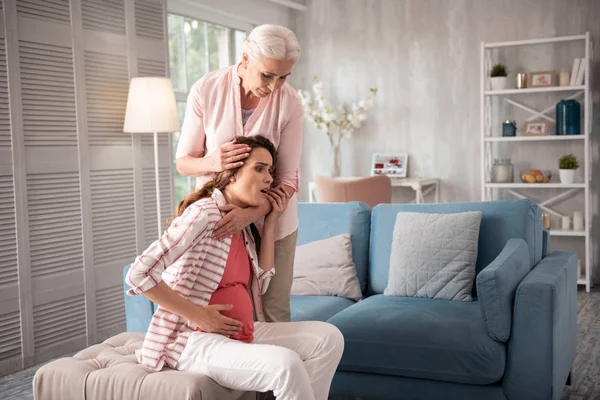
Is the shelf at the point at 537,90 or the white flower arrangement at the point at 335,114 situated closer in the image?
the shelf at the point at 537,90

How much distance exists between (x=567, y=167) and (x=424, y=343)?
3172 millimetres

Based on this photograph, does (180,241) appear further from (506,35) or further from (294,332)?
(506,35)

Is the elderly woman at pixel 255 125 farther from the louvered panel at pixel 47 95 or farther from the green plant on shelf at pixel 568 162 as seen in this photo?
the green plant on shelf at pixel 568 162

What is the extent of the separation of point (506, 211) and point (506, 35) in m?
3.02

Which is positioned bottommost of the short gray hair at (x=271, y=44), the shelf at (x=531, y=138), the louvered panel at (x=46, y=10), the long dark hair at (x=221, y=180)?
the long dark hair at (x=221, y=180)

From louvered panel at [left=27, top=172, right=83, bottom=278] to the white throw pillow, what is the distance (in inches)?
56.1

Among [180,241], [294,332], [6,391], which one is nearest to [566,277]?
[294,332]

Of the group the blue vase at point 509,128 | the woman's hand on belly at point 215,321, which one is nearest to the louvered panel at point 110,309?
the woman's hand on belly at point 215,321

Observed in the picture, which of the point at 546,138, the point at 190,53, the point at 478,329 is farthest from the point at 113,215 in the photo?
the point at 546,138

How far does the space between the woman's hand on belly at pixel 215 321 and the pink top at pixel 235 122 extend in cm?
38

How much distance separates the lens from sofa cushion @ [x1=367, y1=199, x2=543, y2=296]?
3277mm

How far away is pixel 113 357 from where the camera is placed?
7.19 feet

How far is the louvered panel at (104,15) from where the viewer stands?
423cm

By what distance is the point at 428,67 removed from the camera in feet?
20.4
